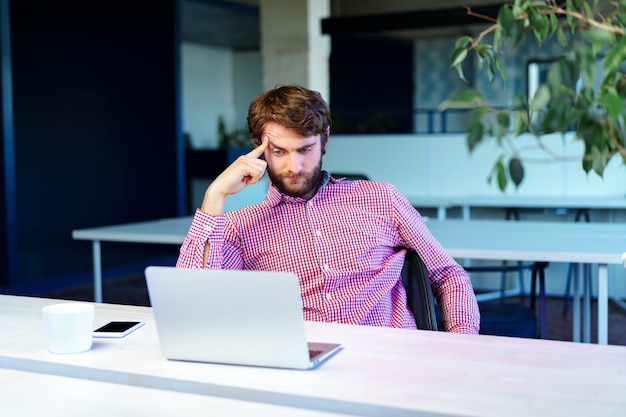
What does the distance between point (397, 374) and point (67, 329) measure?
2.04 feet

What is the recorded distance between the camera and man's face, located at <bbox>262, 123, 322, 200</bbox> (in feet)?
6.92

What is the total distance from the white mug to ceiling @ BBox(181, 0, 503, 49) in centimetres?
460

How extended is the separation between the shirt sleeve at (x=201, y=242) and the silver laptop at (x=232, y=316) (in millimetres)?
560

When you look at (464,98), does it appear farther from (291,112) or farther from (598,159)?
(291,112)

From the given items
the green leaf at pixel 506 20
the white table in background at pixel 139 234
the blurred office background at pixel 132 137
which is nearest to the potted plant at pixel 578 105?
the green leaf at pixel 506 20

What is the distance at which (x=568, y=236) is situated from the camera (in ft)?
12.1

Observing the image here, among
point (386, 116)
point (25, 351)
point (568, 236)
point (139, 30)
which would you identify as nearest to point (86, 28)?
point (139, 30)

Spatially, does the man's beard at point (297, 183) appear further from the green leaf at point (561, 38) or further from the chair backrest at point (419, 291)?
the green leaf at point (561, 38)

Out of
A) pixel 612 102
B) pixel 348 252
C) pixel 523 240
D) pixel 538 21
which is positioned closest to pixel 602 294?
pixel 523 240

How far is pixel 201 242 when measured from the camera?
6.63 ft

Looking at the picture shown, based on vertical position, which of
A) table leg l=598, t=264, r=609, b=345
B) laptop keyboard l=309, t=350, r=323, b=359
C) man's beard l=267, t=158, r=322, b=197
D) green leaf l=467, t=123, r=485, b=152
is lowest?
table leg l=598, t=264, r=609, b=345

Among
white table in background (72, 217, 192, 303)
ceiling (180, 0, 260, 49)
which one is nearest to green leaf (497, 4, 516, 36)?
white table in background (72, 217, 192, 303)

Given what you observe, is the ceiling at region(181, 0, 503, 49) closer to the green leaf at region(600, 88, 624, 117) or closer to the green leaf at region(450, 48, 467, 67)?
the green leaf at region(450, 48, 467, 67)

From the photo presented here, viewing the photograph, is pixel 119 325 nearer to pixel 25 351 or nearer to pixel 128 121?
pixel 25 351
